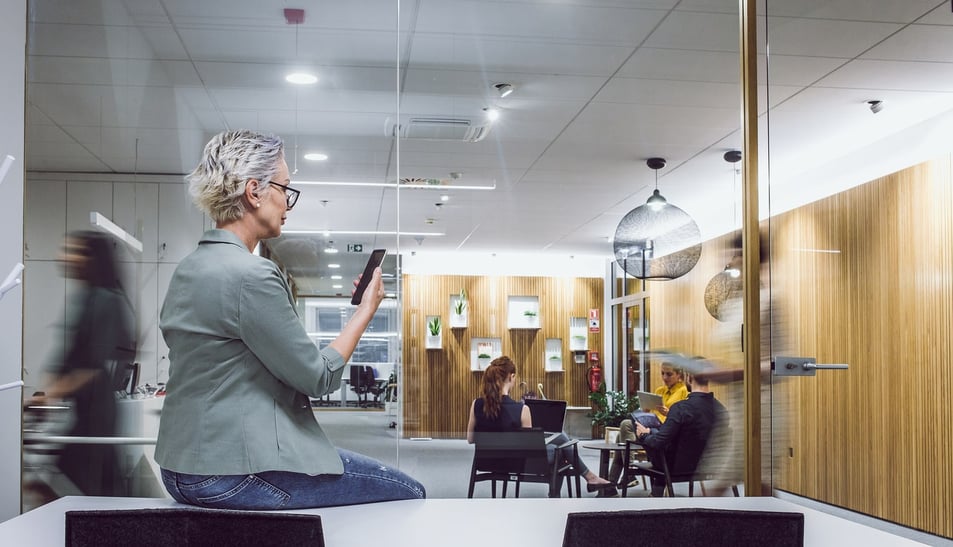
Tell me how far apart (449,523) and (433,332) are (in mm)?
1676

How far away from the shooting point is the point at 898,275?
10.6 feet

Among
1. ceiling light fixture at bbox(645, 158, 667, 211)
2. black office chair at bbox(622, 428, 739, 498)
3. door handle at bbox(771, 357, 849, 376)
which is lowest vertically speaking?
black office chair at bbox(622, 428, 739, 498)

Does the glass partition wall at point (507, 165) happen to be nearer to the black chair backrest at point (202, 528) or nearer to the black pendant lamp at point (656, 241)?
the black pendant lamp at point (656, 241)

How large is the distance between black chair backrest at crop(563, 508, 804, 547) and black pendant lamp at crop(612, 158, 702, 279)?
2.20m

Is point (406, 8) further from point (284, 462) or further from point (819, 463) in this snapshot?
point (819, 463)

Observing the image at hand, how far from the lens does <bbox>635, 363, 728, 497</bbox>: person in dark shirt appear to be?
11.2 feet

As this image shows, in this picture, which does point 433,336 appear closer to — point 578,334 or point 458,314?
point 458,314

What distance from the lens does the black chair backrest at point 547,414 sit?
340cm

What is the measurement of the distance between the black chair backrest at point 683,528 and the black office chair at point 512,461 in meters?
2.05

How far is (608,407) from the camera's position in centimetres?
345

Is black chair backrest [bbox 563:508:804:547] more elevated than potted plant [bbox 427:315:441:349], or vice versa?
potted plant [bbox 427:315:441:349]

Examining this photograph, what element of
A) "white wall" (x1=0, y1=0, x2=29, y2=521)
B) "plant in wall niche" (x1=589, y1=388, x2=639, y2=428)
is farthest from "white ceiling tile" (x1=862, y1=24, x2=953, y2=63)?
"white wall" (x1=0, y1=0, x2=29, y2=521)

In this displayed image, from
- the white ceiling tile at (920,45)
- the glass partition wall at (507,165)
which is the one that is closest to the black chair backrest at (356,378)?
the glass partition wall at (507,165)

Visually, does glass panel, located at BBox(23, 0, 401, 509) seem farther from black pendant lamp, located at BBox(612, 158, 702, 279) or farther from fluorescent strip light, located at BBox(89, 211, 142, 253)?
black pendant lamp, located at BBox(612, 158, 702, 279)
